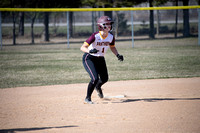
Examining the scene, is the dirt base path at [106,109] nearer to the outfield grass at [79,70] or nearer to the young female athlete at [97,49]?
the young female athlete at [97,49]

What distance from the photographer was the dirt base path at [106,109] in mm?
4285

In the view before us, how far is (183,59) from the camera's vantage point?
12.9 metres

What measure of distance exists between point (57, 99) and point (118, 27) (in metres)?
15.6

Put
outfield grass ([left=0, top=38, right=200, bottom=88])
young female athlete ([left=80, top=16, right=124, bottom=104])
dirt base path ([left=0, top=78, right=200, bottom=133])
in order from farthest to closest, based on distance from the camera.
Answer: outfield grass ([left=0, top=38, right=200, bottom=88]) → young female athlete ([left=80, top=16, right=124, bottom=104]) → dirt base path ([left=0, top=78, right=200, bottom=133])

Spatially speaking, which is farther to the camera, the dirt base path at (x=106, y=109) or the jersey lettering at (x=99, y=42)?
the jersey lettering at (x=99, y=42)

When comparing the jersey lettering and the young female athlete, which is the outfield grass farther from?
the jersey lettering

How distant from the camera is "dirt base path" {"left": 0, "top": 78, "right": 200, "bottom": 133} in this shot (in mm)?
4285

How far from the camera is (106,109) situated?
5410 mm

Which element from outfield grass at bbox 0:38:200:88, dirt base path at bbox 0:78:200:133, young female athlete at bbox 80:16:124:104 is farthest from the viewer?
outfield grass at bbox 0:38:200:88

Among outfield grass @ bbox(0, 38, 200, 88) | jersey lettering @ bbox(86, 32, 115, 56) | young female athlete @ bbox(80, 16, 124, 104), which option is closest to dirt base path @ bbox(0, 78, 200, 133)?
young female athlete @ bbox(80, 16, 124, 104)

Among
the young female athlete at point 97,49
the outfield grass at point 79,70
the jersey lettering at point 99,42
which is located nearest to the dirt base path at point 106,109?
the young female athlete at point 97,49

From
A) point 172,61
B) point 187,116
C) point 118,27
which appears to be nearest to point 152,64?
point 172,61

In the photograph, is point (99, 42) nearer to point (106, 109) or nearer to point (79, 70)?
point (106, 109)

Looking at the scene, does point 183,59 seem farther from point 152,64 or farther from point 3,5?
point 3,5
